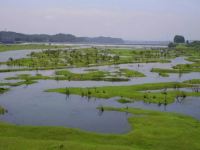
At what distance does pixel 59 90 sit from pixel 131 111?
21474mm

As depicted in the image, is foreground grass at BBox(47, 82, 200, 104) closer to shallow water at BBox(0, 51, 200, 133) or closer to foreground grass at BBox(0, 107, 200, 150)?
shallow water at BBox(0, 51, 200, 133)

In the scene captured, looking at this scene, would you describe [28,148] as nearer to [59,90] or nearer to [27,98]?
[27,98]

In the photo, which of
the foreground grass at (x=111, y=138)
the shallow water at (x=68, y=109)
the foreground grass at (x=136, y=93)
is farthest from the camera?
the foreground grass at (x=136, y=93)

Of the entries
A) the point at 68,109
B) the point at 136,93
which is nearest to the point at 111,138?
the point at 68,109

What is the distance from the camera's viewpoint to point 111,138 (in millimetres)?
34750

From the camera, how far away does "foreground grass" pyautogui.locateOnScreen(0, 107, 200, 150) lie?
99.7 ft

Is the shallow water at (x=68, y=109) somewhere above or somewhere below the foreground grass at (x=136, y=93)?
below

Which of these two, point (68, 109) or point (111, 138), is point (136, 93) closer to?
point (68, 109)

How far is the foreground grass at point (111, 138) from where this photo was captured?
30.4m

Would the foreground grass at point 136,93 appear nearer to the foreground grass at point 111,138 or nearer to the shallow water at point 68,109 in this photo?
the shallow water at point 68,109

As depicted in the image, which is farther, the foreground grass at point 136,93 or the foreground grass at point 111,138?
the foreground grass at point 136,93

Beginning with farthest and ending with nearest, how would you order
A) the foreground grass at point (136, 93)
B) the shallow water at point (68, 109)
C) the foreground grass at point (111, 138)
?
the foreground grass at point (136, 93) < the shallow water at point (68, 109) < the foreground grass at point (111, 138)

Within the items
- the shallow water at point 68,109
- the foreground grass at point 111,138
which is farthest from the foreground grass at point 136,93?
the foreground grass at point 111,138

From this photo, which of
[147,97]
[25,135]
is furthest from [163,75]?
[25,135]
